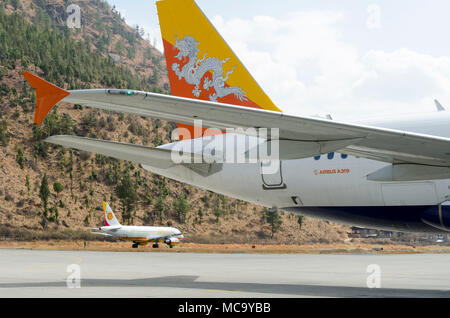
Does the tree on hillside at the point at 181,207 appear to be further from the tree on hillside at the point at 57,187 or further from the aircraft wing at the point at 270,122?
the aircraft wing at the point at 270,122

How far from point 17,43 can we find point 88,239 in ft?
216

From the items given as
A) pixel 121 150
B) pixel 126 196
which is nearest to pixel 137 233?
pixel 126 196

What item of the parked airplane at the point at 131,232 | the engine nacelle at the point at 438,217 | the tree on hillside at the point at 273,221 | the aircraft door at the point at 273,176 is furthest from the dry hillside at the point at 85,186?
the engine nacelle at the point at 438,217

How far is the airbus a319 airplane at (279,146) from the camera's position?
9695 millimetres

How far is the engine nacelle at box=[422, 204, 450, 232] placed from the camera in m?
13.2

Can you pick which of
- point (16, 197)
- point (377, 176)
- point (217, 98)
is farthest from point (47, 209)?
point (377, 176)

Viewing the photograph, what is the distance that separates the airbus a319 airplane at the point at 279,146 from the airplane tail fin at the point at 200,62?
0.11 feet

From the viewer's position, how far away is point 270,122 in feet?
32.5

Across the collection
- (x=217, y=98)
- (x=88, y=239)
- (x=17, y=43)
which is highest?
(x=17, y=43)

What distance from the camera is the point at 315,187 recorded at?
1513 cm

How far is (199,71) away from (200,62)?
12.2 inches

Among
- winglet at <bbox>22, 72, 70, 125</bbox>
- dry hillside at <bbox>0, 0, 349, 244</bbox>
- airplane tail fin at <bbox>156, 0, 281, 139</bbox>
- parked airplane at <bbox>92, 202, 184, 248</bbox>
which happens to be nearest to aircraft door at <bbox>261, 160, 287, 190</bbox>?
airplane tail fin at <bbox>156, 0, 281, 139</bbox>
